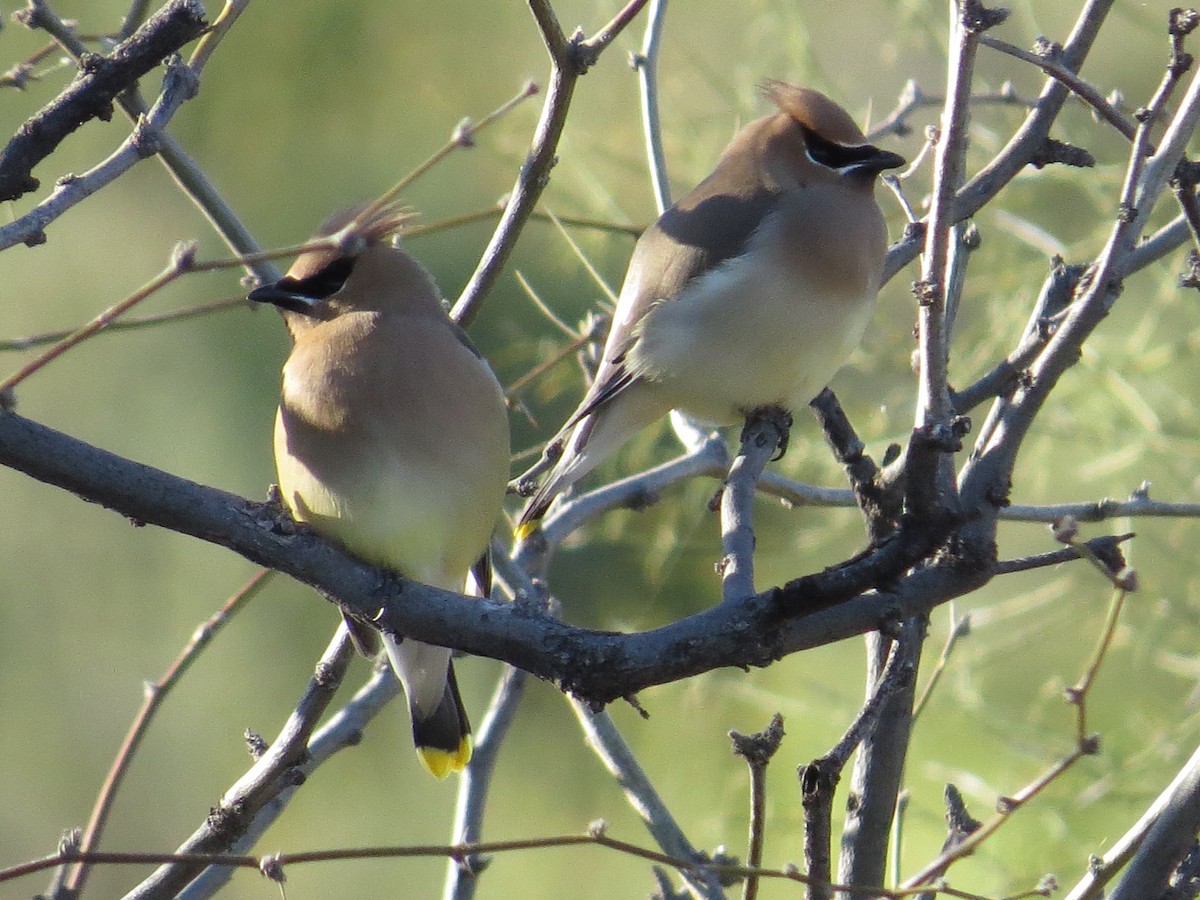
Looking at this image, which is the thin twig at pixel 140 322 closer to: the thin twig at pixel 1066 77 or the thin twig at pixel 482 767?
the thin twig at pixel 1066 77

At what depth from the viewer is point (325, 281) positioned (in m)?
2.90

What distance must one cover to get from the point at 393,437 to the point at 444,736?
694 mm

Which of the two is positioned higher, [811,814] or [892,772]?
[892,772]

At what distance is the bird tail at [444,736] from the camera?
3.02 metres

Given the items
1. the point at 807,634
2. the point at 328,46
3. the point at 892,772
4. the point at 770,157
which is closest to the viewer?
the point at 807,634

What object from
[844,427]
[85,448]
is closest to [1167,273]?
[844,427]

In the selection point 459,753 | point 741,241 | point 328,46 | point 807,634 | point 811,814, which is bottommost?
point 811,814

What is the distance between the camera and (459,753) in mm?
3037

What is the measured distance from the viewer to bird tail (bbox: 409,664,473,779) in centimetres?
302

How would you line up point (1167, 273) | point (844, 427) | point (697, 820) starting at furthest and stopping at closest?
point (697, 820) < point (1167, 273) < point (844, 427)

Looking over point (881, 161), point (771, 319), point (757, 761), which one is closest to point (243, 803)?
point (757, 761)

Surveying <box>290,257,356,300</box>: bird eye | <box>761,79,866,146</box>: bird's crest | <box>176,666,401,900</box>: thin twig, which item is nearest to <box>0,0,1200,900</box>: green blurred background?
<box>761,79,866,146</box>: bird's crest

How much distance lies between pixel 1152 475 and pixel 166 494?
400 cm

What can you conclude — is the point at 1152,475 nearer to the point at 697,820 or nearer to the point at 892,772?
the point at 697,820
